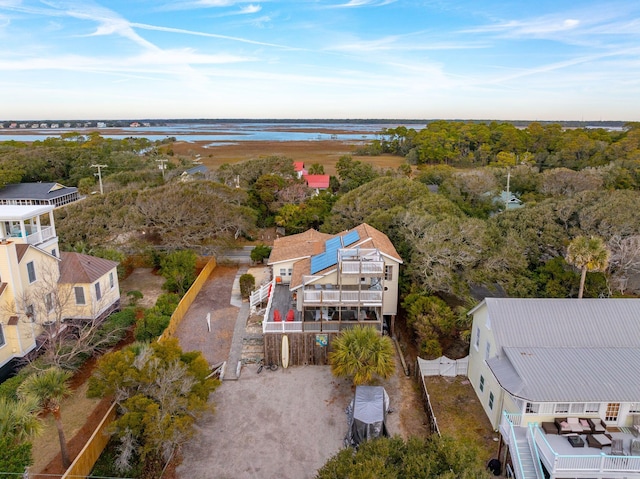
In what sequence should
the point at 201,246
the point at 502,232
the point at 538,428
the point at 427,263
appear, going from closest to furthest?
the point at 538,428 → the point at 427,263 → the point at 502,232 → the point at 201,246

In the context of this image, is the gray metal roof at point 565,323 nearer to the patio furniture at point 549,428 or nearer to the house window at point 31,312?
the patio furniture at point 549,428

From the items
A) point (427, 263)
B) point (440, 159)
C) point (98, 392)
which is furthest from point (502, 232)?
point (440, 159)

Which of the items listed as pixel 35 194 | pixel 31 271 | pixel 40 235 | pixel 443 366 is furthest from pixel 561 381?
pixel 35 194

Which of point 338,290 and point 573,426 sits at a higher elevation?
point 338,290

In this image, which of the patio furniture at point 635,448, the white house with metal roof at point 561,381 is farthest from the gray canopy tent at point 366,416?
the patio furniture at point 635,448

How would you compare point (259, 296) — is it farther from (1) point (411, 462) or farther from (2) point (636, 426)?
(2) point (636, 426)

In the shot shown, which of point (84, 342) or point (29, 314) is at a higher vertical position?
point (29, 314)

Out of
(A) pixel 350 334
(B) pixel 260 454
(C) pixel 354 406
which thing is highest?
(A) pixel 350 334

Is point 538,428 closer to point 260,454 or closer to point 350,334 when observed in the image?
point 350,334
